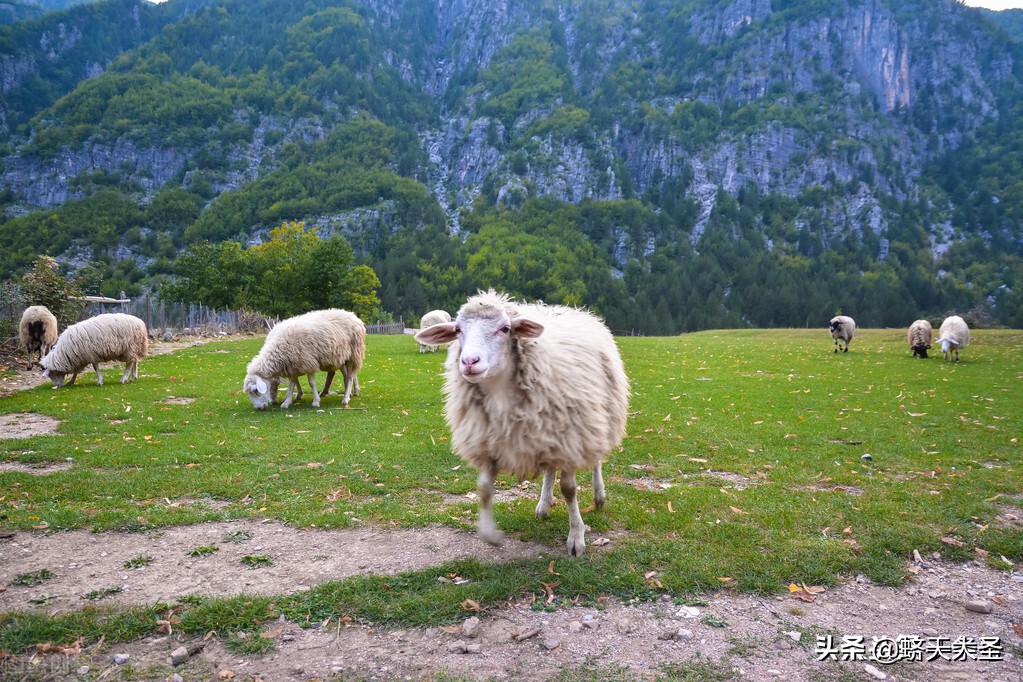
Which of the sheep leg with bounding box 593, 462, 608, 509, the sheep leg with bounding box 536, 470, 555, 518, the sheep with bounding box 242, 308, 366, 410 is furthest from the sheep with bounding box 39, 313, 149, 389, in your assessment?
the sheep leg with bounding box 593, 462, 608, 509

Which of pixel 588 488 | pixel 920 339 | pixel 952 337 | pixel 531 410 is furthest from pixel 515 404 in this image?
pixel 920 339

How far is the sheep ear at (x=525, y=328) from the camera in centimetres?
525

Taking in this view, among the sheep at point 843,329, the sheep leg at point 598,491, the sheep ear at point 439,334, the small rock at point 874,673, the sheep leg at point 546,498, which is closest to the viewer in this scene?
the small rock at point 874,673

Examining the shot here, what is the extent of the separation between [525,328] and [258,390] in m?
9.12

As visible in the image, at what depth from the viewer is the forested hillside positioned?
391 ft

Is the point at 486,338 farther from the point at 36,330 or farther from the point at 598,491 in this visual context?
the point at 36,330

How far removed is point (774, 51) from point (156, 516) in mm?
229008

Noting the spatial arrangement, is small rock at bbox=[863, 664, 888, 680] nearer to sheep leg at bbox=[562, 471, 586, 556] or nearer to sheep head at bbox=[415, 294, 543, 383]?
sheep leg at bbox=[562, 471, 586, 556]

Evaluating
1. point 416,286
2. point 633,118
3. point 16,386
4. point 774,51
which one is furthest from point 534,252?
point 774,51

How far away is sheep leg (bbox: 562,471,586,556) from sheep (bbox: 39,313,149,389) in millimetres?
15792

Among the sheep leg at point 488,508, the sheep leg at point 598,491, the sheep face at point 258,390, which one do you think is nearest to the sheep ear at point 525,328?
the sheep leg at point 488,508

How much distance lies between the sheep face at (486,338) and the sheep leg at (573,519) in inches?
48.3

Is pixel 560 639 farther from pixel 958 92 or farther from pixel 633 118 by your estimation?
pixel 958 92

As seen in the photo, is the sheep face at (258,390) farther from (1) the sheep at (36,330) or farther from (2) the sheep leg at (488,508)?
(1) the sheep at (36,330)
